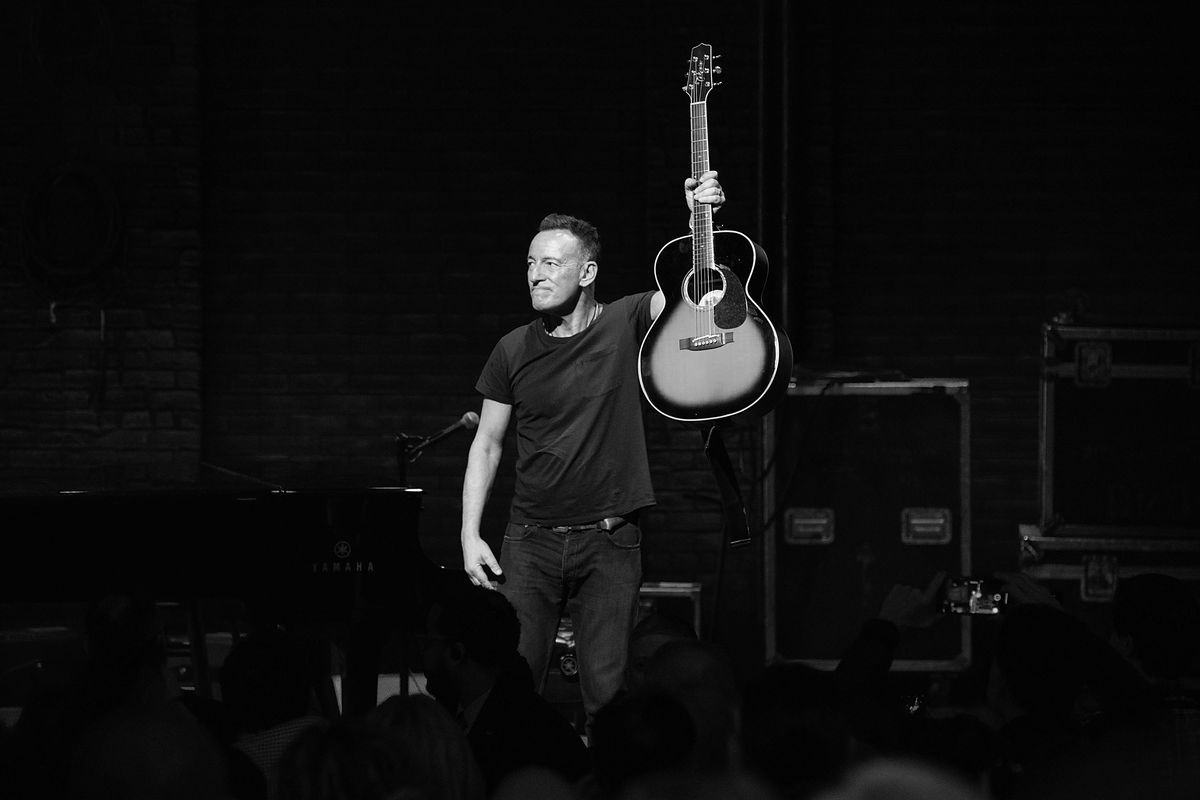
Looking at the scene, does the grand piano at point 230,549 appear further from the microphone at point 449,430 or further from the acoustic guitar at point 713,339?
the acoustic guitar at point 713,339

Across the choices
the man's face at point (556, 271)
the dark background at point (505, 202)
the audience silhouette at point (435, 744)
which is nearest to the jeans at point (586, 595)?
the man's face at point (556, 271)

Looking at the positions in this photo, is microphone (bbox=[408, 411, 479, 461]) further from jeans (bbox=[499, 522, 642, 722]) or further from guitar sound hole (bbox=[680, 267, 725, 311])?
guitar sound hole (bbox=[680, 267, 725, 311])

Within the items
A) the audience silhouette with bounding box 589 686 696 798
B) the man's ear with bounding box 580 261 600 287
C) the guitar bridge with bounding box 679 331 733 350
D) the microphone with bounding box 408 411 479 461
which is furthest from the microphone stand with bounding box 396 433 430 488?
the audience silhouette with bounding box 589 686 696 798

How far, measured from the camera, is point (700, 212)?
4676 mm

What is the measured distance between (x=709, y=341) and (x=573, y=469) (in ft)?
2.05

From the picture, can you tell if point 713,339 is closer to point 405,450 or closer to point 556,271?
point 556,271

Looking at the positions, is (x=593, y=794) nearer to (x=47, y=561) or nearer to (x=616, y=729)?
(x=616, y=729)

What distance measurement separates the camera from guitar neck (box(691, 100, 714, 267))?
464cm

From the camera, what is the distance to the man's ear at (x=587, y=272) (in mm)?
4934

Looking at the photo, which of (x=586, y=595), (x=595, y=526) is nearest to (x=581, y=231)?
(x=595, y=526)

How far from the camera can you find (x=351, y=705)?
500 cm

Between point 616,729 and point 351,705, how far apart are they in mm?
2588

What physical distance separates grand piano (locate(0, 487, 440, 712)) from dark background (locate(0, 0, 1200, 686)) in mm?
2309

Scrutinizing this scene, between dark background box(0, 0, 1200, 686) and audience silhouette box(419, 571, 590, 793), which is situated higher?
dark background box(0, 0, 1200, 686)
